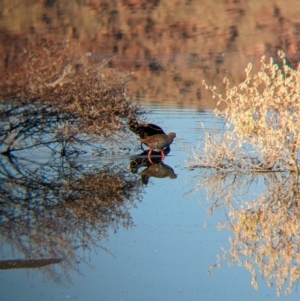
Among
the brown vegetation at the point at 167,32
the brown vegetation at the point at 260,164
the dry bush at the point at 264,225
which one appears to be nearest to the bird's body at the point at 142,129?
the brown vegetation at the point at 260,164

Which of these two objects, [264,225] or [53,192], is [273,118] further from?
[53,192]

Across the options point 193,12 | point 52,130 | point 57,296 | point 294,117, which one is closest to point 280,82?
point 294,117

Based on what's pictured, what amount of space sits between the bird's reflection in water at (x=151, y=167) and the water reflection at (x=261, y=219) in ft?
1.88

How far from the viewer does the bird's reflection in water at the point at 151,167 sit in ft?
44.2

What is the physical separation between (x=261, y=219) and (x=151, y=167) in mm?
3352

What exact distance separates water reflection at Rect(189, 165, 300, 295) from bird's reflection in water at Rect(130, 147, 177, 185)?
572 millimetres

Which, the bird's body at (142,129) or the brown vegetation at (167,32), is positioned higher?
the brown vegetation at (167,32)

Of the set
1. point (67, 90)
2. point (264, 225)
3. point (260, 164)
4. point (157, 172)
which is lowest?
point (264, 225)

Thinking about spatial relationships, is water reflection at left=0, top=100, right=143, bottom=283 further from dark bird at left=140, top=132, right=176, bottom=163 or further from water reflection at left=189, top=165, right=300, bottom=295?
water reflection at left=189, top=165, right=300, bottom=295

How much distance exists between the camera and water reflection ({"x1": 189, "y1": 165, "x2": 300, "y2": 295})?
927 centimetres

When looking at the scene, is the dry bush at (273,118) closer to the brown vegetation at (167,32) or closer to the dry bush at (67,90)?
the dry bush at (67,90)

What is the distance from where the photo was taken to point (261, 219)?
1105cm

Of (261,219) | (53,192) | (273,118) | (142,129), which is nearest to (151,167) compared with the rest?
(142,129)

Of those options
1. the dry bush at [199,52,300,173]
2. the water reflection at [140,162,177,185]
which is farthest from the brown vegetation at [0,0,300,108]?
the dry bush at [199,52,300,173]
